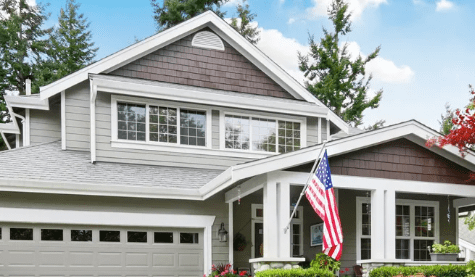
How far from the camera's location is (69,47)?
85.6ft

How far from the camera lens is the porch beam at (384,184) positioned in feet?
32.1

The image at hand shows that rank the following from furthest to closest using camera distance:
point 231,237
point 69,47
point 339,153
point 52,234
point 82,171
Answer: point 69,47 < point 231,237 < point 82,171 < point 52,234 < point 339,153

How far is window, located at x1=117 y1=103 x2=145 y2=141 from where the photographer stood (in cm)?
1232

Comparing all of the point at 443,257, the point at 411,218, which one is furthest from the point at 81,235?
the point at 411,218

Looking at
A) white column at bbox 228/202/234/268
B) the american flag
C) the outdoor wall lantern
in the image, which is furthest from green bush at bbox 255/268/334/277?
white column at bbox 228/202/234/268

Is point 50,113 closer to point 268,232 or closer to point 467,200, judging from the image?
point 268,232

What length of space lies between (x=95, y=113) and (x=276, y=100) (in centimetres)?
437

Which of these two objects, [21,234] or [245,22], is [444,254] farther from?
[245,22]

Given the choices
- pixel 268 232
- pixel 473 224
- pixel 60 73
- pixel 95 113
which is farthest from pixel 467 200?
pixel 60 73

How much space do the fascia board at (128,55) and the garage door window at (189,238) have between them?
4141 millimetres

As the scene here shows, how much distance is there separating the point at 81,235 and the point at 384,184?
19.6ft

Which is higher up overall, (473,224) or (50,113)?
(50,113)

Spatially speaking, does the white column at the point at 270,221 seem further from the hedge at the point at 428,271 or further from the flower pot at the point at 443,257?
the flower pot at the point at 443,257

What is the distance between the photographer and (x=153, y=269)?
11242 mm
